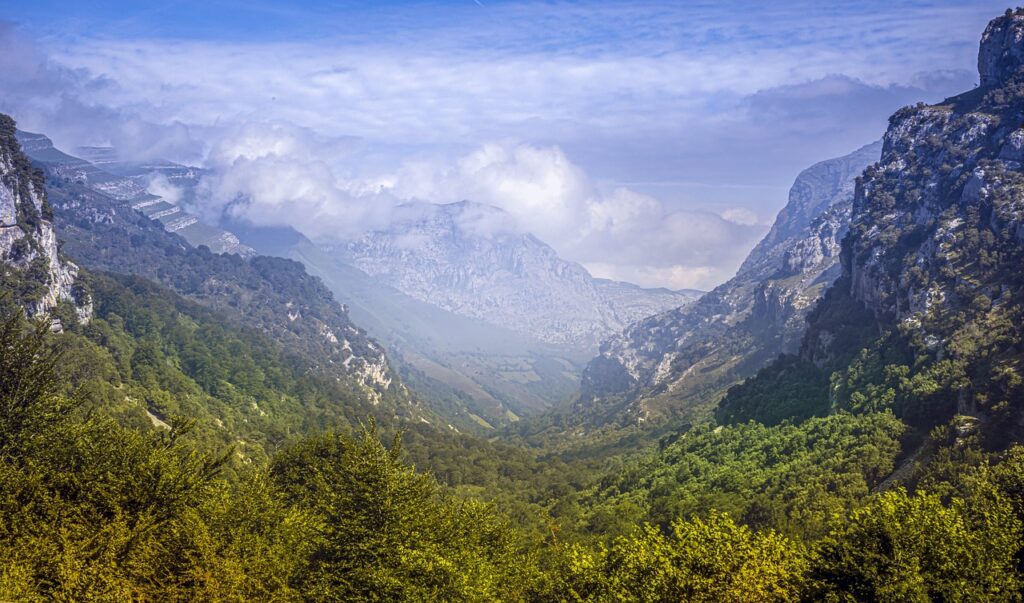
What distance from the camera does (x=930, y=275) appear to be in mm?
A: 183500

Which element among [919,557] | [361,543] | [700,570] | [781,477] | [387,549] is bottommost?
[781,477]

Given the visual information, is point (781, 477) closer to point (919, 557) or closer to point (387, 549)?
point (919, 557)

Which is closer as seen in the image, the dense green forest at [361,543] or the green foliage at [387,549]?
the dense green forest at [361,543]

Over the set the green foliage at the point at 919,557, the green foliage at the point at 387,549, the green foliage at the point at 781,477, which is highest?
the green foliage at the point at 919,557

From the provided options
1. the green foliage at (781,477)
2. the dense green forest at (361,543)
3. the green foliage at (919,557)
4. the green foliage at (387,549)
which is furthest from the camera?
the green foliage at (781,477)

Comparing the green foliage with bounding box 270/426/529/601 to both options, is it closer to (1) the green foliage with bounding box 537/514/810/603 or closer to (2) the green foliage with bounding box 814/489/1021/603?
(1) the green foliage with bounding box 537/514/810/603

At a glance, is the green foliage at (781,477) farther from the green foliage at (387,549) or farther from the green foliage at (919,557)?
the green foliage at (387,549)

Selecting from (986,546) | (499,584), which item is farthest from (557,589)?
(986,546)

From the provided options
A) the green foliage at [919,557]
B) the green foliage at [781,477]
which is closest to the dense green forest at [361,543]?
the green foliage at [919,557]

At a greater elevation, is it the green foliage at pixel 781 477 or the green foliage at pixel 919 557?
the green foliage at pixel 919 557

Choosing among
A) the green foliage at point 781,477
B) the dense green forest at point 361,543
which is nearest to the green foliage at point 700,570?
the dense green forest at point 361,543

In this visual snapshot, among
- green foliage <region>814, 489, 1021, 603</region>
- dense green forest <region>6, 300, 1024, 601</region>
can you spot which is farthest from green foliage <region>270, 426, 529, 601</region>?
green foliage <region>814, 489, 1021, 603</region>

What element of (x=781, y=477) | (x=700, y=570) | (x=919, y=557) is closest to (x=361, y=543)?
(x=700, y=570)

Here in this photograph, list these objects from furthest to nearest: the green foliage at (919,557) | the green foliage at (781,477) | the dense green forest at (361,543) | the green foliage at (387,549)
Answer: the green foliage at (781,477) → the green foliage at (387,549) → the dense green forest at (361,543) → the green foliage at (919,557)
